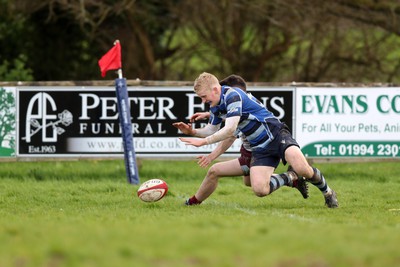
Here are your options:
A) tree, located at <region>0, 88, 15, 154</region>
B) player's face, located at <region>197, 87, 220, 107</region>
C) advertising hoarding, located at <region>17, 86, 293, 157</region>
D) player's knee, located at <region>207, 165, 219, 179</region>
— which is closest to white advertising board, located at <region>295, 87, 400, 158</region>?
advertising hoarding, located at <region>17, 86, 293, 157</region>

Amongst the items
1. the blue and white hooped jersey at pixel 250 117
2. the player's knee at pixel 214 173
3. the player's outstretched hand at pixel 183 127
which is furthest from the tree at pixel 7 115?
the player's outstretched hand at pixel 183 127

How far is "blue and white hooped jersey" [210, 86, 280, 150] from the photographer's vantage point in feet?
37.9

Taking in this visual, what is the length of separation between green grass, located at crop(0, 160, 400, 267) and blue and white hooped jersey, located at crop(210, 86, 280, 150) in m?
→ 0.90

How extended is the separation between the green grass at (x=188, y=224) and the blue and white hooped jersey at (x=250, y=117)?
0.90 meters

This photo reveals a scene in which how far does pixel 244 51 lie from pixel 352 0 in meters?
4.18

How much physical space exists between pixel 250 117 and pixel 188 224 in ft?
9.17

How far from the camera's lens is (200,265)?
21.9 ft

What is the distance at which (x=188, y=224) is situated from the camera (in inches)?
362

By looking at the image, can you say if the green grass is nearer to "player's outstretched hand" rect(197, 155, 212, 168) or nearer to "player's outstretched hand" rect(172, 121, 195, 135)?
"player's outstretched hand" rect(197, 155, 212, 168)

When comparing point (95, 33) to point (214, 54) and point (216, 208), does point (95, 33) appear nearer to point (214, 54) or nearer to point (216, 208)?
point (214, 54)

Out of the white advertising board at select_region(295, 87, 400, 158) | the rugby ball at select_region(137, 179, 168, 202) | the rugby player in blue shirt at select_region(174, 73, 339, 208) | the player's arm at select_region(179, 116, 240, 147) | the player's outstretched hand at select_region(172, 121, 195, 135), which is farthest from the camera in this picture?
the white advertising board at select_region(295, 87, 400, 158)

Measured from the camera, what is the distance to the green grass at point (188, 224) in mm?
6977

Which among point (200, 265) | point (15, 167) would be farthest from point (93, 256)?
point (15, 167)

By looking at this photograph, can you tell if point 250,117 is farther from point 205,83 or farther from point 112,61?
point 112,61
